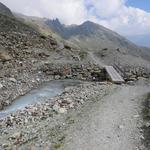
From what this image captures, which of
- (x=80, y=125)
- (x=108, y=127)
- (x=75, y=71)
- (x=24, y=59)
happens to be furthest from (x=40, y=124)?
(x=24, y=59)

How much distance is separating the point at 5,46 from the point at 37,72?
497 inches

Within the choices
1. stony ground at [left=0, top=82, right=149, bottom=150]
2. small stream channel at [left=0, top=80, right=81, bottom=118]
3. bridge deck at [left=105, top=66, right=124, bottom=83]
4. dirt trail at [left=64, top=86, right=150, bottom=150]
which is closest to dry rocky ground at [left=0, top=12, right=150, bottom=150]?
stony ground at [left=0, top=82, right=149, bottom=150]

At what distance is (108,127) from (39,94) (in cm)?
1867

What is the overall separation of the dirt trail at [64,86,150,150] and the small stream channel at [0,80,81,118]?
8530mm

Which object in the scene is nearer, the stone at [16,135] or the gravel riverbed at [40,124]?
the gravel riverbed at [40,124]

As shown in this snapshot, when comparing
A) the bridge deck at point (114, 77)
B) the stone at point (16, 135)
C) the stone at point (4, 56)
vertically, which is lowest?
the stone at point (16, 135)

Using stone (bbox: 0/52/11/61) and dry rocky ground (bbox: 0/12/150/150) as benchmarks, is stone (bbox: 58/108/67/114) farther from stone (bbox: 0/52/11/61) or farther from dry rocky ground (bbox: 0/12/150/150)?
stone (bbox: 0/52/11/61)

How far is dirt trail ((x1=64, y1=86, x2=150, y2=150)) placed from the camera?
1959 centimetres

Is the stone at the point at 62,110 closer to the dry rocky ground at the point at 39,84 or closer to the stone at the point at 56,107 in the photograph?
the dry rocky ground at the point at 39,84

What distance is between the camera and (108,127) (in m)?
22.4

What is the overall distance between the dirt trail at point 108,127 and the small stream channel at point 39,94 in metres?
8.53

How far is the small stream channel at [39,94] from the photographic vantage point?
33131 millimetres

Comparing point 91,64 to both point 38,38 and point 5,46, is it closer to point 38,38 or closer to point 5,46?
point 5,46

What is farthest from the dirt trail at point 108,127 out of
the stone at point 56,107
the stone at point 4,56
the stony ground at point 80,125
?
the stone at point 4,56
